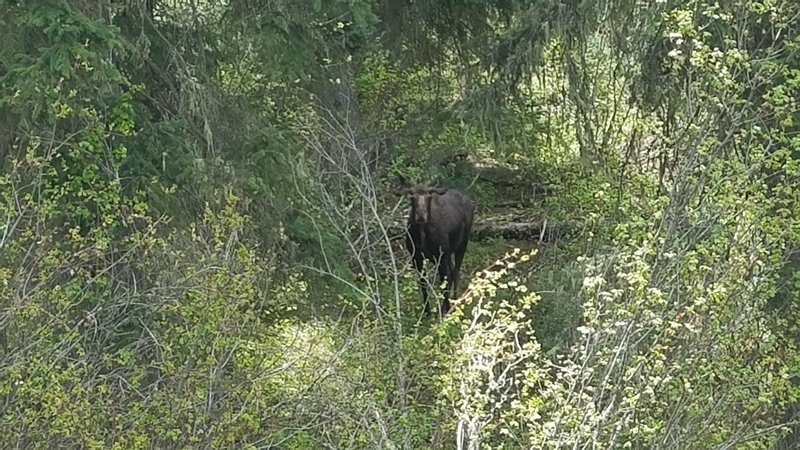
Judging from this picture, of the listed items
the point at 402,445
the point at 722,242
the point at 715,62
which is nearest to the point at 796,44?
the point at 715,62

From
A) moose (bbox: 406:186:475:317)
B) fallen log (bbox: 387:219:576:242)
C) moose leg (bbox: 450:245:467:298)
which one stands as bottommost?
fallen log (bbox: 387:219:576:242)

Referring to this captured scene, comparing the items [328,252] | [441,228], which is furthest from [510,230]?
[328,252]

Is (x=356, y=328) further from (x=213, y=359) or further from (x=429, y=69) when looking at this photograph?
(x=429, y=69)

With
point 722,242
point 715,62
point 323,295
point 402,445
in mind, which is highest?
point 715,62

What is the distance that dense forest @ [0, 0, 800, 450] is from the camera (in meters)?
5.29

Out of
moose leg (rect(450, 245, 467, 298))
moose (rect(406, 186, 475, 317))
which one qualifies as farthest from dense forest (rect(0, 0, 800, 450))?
moose leg (rect(450, 245, 467, 298))

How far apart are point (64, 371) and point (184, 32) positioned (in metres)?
3.17

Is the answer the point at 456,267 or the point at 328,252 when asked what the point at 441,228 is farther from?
the point at 328,252

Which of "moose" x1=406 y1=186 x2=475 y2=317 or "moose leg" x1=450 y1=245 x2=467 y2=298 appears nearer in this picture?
"moose" x1=406 y1=186 x2=475 y2=317

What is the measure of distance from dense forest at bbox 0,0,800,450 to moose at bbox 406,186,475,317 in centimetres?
179

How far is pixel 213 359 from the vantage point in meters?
5.70

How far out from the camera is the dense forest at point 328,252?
529 centimetres

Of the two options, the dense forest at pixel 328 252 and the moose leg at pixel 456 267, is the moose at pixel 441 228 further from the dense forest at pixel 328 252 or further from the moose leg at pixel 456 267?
the dense forest at pixel 328 252

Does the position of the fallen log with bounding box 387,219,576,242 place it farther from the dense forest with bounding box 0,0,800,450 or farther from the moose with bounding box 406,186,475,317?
the dense forest with bounding box 0,0,800,450
